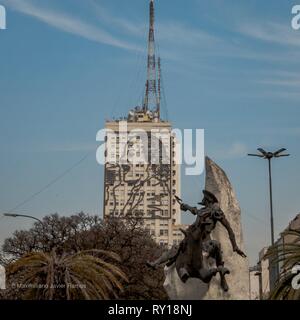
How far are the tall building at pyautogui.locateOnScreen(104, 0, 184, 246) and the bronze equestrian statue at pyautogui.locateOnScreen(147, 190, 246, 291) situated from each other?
138ft

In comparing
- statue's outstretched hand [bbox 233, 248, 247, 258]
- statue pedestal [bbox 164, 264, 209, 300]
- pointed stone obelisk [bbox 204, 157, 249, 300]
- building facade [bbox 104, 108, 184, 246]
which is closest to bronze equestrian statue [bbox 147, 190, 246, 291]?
statue's outstretched hand [bbox 233, 248, 247, 258]

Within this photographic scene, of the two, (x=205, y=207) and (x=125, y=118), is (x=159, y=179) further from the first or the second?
(x=205, y=207)

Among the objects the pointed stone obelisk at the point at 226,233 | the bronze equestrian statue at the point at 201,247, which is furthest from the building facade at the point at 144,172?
the bronze equestrian statue at the point at 201,247

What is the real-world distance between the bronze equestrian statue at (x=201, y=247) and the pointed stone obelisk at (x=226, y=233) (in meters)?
0.79

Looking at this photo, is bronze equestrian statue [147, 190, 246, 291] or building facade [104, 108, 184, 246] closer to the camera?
bronze equestrian statue [147, 190, 246, 291]

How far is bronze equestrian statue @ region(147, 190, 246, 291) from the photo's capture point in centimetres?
1950

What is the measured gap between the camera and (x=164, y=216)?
275 ft

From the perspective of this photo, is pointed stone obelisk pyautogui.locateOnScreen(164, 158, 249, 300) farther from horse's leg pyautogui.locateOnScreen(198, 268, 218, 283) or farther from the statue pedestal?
horse's leg pyautogui.locateOnScreen(198, 268, 218, 283)

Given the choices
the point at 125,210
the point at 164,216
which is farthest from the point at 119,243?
the point at 164,216

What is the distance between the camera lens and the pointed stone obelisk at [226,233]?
21425 millimetres

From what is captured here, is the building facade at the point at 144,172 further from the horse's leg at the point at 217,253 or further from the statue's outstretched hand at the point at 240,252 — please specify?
the horse's leg at the point at 217,253

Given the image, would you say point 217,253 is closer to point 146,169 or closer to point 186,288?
point 186,288

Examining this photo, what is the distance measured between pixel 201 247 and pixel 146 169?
62.1 m
